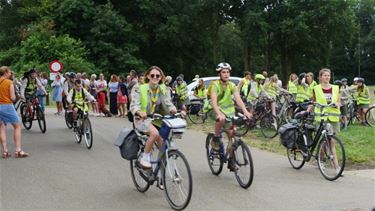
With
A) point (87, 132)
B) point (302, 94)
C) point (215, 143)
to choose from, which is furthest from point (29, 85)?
point (215, 143)

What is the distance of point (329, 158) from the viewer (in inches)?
364

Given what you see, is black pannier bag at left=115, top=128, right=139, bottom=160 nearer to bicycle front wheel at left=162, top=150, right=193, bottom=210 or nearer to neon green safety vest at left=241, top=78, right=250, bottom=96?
bicycle front wheel at left=162, top=150, right=193, bottom=210

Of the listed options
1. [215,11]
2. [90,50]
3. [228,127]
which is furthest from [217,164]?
[215,11]

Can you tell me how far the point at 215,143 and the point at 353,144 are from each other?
200 inches

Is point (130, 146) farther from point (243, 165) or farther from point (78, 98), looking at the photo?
point (78, 98)

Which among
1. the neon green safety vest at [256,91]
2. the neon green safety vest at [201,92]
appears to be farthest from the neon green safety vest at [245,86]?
the neon green safety vest at [201,92]

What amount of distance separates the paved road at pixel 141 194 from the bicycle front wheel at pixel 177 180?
27cm

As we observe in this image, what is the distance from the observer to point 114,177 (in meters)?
9.21

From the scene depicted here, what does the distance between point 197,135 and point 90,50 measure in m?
27.6

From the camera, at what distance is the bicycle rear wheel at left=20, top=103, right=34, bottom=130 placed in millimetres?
15805

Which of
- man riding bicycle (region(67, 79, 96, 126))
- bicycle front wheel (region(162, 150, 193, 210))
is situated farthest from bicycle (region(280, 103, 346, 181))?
man riding bicycle (region(67, 79, 96, 126))

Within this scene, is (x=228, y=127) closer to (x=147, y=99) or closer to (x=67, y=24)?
(x=147, y=99)

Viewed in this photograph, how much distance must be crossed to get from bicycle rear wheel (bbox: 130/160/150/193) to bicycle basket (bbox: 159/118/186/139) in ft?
2.63

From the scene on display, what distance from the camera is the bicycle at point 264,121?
15.2m
